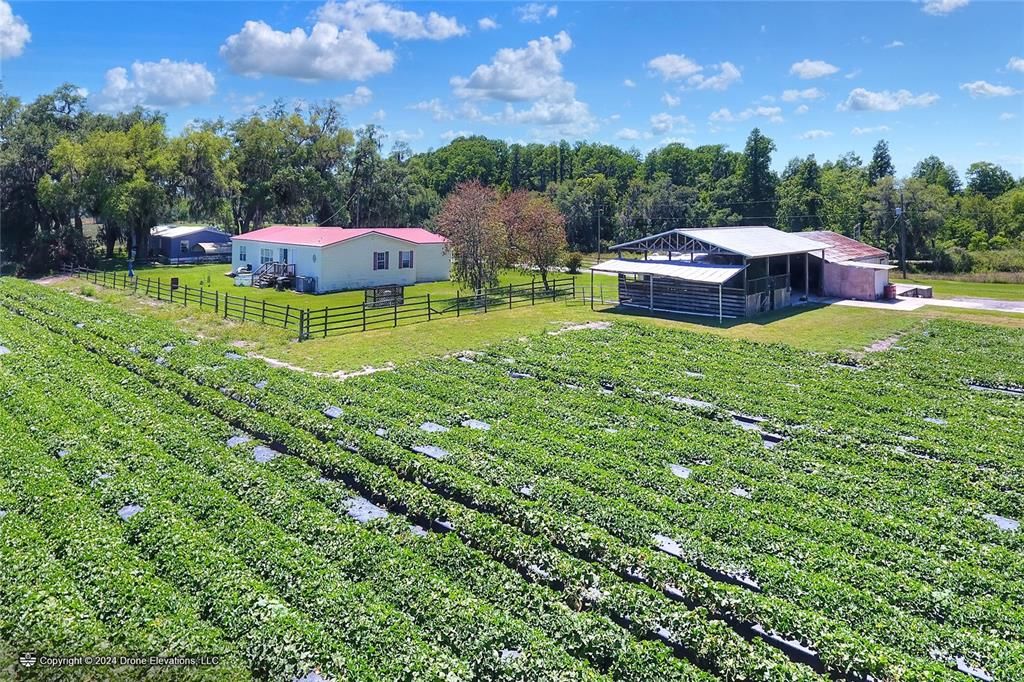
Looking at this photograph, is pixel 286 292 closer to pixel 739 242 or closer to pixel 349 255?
pixel 349 255

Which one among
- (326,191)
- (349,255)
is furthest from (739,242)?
(326,191)

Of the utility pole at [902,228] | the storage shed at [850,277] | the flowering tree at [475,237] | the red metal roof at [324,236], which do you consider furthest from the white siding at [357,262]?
the utility pole at [902,228]

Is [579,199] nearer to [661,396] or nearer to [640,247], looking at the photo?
[640,247]

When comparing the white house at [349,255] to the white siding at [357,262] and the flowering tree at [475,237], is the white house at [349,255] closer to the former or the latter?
the white siding at [357,262]

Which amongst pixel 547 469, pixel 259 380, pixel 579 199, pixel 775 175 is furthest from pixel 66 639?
pixel 775 175

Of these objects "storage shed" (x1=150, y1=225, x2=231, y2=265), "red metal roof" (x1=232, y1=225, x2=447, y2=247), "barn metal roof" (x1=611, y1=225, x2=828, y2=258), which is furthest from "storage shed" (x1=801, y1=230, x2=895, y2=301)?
"storage shed" (x1=150, y1=225, x2=231, y2=265)

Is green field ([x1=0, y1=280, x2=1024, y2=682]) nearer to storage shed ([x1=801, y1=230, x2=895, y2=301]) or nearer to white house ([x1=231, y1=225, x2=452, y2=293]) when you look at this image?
storage shed ([x1=801, y1=230, x2=895, y2=301])
